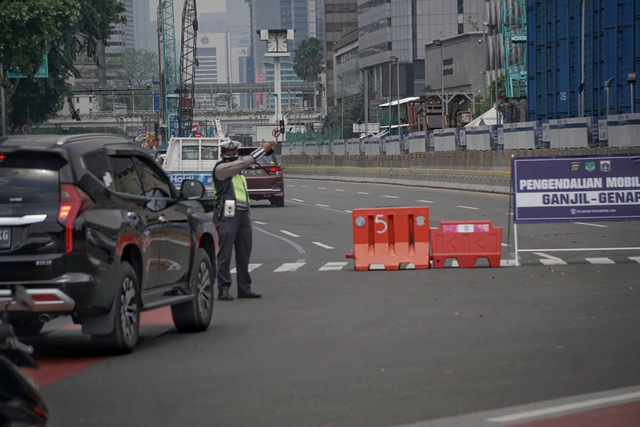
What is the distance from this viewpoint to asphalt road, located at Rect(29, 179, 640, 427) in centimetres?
609

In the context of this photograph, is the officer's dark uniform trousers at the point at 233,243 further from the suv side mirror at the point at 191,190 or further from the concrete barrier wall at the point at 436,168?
the concrete barrier wall at the point at 436,168

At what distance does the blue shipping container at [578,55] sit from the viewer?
51469 millimetres

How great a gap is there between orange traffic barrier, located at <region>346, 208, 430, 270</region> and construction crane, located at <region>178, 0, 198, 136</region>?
122762 mm

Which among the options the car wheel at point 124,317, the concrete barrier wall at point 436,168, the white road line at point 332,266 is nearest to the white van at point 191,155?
the concrete barrier wall at point 436,168

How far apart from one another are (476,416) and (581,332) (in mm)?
3340

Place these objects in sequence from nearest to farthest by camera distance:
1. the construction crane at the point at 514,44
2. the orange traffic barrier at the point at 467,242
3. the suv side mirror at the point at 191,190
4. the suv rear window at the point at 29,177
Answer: the suv rear window at the point at 29,177
the suv side mirror at the point at 191,190
the orange traffic barrier at the point at 467,242
the construction crane at the point at 514,44

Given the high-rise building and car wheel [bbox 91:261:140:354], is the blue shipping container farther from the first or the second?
the high-rise building

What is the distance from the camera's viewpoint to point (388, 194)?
37.4 meters

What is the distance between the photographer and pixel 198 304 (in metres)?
9.45

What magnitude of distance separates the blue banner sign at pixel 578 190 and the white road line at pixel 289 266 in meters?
3.42

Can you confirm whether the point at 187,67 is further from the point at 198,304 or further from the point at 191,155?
the point at 198,304

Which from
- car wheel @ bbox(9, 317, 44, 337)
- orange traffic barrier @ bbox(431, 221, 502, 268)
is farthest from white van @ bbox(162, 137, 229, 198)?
car wheel @ bbox(9, 317, 44, 337)

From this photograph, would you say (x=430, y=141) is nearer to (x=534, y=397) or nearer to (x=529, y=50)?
(x=529, y=50)

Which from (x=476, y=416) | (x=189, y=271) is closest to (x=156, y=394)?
(x=476, y=416)
